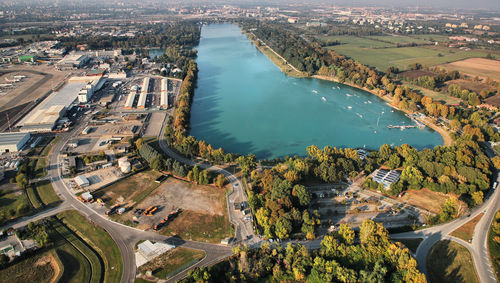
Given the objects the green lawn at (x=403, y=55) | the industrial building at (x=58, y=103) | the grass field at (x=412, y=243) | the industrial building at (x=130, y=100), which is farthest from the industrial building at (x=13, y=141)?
the green lawn at (x=403, y=55)

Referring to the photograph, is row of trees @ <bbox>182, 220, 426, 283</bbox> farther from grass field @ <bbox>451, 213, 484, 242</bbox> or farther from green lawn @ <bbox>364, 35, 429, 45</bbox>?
green lawn @ <bbox>364, 35, 429, 45</bbox>

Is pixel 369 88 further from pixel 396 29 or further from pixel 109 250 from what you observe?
pixel 396 29

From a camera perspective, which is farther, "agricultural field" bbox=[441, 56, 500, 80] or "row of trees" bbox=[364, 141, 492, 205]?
"agricultural field" bbox=[441, 56, 500, 80]

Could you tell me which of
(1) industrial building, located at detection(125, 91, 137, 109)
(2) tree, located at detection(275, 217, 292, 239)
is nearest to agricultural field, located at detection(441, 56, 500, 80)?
(2) tree, located at detection(275, 217, 292, 239)

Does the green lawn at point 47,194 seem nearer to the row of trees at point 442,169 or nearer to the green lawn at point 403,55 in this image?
the row of trees at point 442,169

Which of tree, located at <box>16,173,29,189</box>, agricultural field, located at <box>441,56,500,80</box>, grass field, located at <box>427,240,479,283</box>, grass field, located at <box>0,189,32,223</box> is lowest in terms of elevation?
grass field, located at <box>427,240,479,283</box>

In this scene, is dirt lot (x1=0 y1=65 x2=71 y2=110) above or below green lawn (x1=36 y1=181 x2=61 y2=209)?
above
